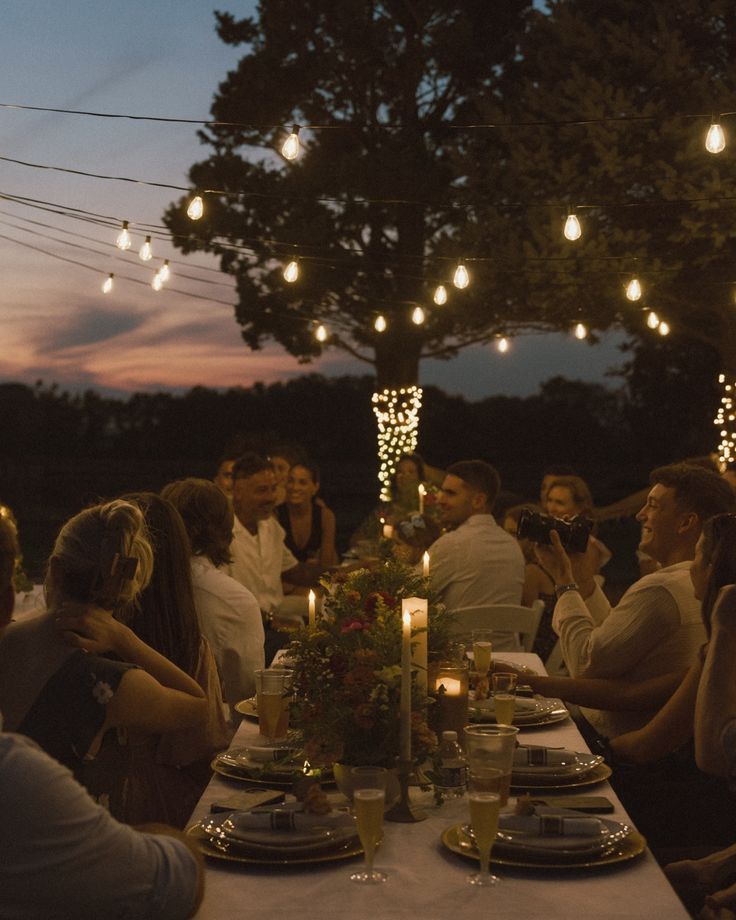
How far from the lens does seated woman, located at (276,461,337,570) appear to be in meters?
7.34

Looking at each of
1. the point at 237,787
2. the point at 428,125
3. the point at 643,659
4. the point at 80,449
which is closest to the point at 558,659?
the point at 643,659

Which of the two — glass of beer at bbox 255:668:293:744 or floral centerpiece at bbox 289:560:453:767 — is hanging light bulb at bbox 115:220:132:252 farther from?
floral centerpiece at bbox 289:560:453:767

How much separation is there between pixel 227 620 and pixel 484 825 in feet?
6.33

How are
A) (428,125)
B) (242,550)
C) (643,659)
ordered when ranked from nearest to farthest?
(643,659) < (242,550) < (428,125)

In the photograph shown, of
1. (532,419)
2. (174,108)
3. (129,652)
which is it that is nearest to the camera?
(129,652)

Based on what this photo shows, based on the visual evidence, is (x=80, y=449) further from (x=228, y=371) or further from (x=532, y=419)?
(x=532, y=419)

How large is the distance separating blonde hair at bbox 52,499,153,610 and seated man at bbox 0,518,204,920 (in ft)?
2.69

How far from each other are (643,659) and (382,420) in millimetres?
10550

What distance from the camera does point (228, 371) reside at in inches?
946

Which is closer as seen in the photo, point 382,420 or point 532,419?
point 382,420

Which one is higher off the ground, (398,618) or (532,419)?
(532,419)

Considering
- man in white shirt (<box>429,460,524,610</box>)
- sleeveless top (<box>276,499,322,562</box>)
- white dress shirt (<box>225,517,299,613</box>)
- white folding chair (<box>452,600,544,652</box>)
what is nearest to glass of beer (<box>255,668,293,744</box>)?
white folding chair (<box>452,600,544,652</box>)

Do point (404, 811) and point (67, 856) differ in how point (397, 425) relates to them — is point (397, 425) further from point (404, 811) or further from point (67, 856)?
point (67, 856)

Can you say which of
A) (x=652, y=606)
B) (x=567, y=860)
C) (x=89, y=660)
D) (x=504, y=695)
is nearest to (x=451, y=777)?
(x=567, y=860)
